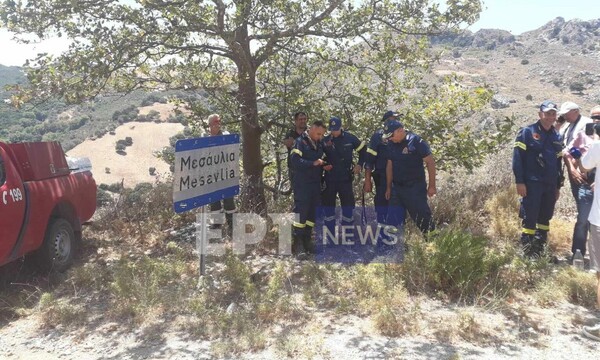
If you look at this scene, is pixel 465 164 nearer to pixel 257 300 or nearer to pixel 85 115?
pixel 257 300

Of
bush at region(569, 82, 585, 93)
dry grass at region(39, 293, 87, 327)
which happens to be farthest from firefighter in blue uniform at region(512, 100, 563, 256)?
bush at region(569, 82, 585, 93)

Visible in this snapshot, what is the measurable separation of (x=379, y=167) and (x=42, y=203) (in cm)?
417

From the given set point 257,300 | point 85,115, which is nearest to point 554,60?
point 85,115

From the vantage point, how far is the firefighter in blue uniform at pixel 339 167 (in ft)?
19.9

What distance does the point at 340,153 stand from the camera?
6082 millimetres

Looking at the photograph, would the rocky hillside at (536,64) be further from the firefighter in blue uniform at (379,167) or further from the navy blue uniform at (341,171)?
the navy blue uniform at (341,171)

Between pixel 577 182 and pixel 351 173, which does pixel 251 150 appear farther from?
pixel 577 182

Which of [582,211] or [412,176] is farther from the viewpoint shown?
[412,176]

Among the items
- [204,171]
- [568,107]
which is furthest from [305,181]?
[568,107]

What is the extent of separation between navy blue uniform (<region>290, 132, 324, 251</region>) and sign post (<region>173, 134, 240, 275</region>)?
0.78 metres

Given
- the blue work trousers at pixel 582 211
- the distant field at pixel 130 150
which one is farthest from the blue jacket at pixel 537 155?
the distant field at pixel 130 150

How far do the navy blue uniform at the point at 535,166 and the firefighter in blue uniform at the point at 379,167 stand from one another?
1522 mm

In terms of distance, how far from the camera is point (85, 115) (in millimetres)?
63875

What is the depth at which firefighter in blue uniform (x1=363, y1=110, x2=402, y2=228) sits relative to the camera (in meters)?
6.05
